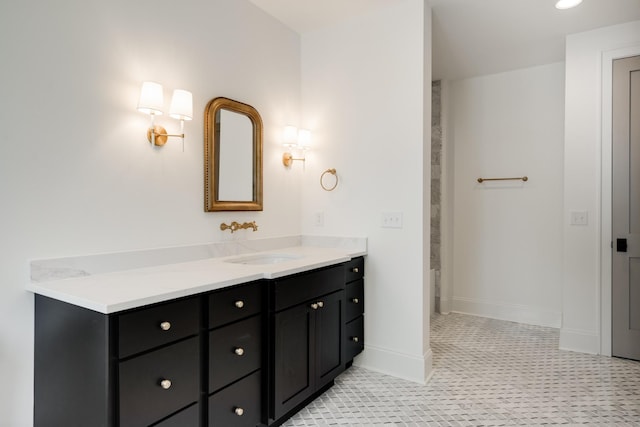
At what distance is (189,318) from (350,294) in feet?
4.35

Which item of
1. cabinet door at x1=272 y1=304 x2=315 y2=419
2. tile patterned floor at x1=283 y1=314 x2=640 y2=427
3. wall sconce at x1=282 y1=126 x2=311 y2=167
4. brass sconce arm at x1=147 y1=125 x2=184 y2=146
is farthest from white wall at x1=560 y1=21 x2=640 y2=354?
brass sconce arm at x1=147 y1=125 x2=184 y2=146

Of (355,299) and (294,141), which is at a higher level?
(294,141)

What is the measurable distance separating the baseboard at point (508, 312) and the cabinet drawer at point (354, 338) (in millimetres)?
1892

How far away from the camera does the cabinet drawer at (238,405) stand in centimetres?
157

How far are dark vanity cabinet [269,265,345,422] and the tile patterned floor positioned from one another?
184 millimetres

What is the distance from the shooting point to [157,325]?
1.35 m

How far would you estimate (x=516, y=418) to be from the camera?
2.01 metres

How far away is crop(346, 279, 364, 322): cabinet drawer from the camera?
8.33ft

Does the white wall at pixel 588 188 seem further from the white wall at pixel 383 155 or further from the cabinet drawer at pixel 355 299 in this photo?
the cabinet drawer at pixel 355 299

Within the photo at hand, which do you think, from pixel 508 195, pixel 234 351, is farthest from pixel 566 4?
pixel 234 351

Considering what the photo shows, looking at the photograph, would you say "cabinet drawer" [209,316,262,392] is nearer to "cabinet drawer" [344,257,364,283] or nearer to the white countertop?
the white countertop

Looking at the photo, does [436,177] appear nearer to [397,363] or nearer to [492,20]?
[492,20]

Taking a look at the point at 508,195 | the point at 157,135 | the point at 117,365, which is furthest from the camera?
the point at 508,195

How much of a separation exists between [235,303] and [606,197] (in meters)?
2.99
